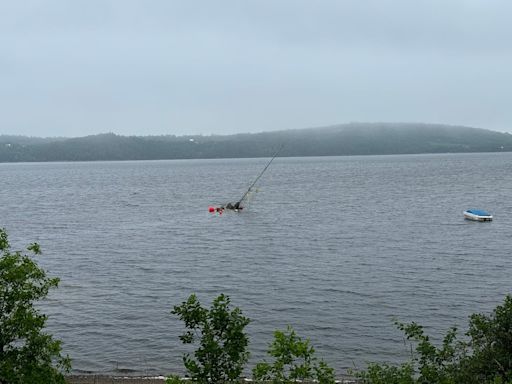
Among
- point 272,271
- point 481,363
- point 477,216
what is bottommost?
point 272,271

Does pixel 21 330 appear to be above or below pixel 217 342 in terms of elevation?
below

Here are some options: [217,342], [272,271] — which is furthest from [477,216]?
[217,342]

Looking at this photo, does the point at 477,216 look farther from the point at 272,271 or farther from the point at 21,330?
the point at 21,330

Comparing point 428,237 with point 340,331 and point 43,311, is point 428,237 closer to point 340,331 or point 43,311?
point 340,331

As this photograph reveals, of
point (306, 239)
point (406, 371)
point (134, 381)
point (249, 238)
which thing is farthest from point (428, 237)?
point (406, 371)

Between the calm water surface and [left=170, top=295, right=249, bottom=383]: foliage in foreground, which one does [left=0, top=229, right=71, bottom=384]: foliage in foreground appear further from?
the calm water surface

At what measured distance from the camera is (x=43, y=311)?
48.9 metres

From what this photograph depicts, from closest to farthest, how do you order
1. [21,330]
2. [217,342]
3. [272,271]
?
[217,342] < [21,330] < [272,271]

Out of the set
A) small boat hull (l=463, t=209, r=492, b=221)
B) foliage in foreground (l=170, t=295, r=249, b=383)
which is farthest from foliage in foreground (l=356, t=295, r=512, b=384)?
small boat hull (l=463, t=209, r=492, b=221)

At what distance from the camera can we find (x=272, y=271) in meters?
61.0

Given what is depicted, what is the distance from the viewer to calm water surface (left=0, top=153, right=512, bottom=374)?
136ft

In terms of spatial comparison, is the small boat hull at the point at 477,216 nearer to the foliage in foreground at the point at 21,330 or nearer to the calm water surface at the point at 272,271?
the calm water surface at the point at 272,271

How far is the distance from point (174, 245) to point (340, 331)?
39967 millimetres

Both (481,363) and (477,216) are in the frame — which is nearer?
(481,363)
